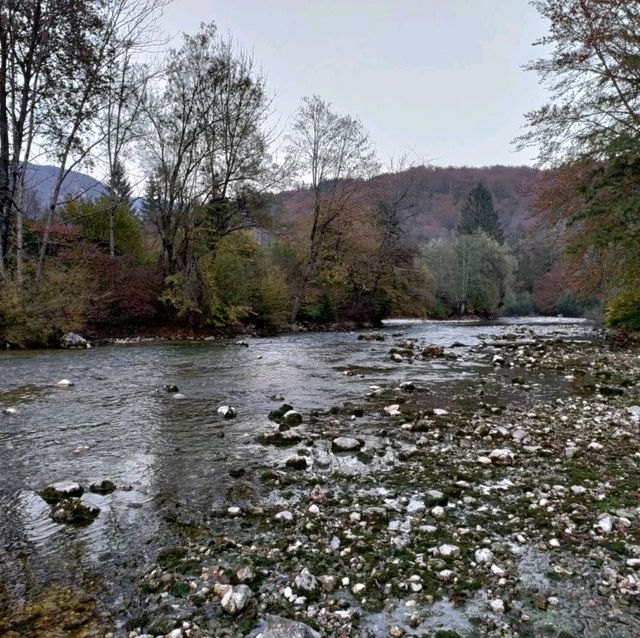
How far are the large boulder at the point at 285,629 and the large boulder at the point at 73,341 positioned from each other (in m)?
14.1

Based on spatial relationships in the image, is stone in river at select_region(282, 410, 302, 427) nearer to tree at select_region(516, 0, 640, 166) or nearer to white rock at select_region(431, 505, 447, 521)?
white rock at select_region(431, 505, 447, 521)

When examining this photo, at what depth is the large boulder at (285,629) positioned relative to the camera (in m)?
2.09

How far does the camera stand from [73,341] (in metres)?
14.2

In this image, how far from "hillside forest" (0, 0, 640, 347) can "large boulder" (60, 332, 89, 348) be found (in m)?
0.23

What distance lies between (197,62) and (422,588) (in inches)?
912

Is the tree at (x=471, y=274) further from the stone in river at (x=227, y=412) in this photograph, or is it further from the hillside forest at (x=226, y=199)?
the stone in river at (x=227, y=412)

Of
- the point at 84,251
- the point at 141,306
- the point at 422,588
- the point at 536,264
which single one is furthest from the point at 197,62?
the point at 536,264

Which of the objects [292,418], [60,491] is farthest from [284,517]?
[292,418]

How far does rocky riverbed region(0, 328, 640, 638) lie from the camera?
226cm

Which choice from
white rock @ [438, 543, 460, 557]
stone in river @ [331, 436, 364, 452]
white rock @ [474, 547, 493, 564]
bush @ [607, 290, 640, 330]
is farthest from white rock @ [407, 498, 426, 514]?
bush @ [607, 290, 640, 330]

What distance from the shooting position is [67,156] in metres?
15.4

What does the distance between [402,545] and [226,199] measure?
67.3ft

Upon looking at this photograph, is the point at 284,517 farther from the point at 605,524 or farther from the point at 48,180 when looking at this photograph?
the point at 48,180

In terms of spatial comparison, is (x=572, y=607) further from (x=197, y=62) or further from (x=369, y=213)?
(x=369, y=213)
